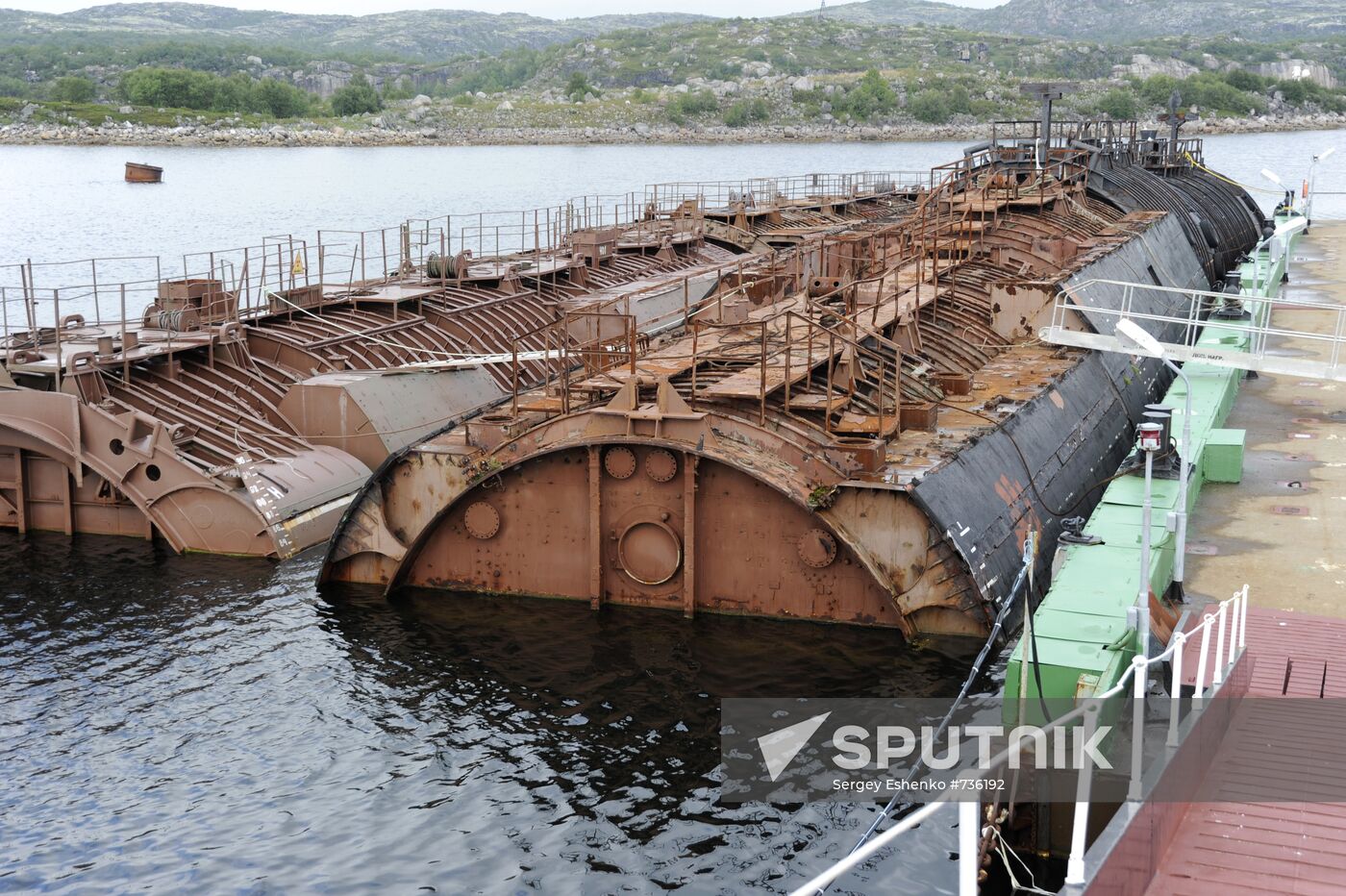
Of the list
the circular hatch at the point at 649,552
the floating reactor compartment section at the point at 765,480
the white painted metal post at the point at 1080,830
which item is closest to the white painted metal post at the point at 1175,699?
the white painted metal post at the point at 1080,830

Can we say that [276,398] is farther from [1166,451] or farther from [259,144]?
[259,144]

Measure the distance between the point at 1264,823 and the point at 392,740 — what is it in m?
12.5

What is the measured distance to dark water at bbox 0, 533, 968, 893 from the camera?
56.6ft

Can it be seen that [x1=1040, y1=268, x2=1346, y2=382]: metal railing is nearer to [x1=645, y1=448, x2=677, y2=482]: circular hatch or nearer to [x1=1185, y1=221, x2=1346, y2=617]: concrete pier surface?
[x1=1185, y1=221, x2=1346, y2=617]: concrete pier surface

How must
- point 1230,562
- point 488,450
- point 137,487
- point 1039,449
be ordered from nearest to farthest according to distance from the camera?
1. point 1230,562
2. point 488,450
3. point 1039,449
4. point 137,487

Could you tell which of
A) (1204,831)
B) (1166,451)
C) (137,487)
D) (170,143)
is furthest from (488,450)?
(170,143)

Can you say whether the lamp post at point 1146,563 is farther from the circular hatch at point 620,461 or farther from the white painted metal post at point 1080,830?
the circular hatch at point 620,461

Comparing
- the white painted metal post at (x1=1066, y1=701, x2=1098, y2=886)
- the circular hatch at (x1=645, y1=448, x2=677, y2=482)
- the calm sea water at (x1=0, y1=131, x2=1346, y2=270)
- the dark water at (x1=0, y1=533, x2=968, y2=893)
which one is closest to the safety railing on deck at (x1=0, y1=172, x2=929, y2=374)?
the calm sea water at (x1=0, y1=131, x2=1346, y2=270)

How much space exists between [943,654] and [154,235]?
88.8 m

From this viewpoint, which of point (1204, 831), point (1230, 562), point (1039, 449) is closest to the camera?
point (1204, 831)

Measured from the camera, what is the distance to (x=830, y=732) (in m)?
20.6

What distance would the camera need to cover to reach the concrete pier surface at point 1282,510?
64.3ft

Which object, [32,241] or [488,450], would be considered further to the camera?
[32,241]

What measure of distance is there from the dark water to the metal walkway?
429 centimetres
